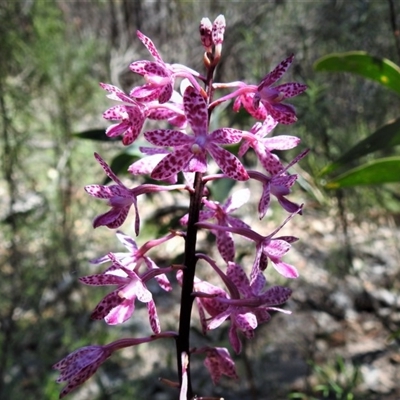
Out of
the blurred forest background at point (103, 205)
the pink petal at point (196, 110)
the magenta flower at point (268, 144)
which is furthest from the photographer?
the blurred forest background at point (103, 205)

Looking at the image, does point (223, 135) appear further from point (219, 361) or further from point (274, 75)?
point (219, 361)

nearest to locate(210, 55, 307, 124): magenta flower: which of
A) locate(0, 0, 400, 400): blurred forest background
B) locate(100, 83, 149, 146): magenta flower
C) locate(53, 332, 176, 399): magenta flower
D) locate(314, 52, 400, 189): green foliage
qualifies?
locate(100, 83, 149, 146): magenta flower

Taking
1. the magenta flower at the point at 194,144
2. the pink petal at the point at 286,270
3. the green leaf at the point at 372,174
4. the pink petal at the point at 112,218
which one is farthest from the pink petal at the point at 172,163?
the green leaf at the point at 372,174

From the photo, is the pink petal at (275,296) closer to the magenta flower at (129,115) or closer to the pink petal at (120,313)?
the pink petal at (120,313)

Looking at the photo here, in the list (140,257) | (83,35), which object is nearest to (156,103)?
(140,257)

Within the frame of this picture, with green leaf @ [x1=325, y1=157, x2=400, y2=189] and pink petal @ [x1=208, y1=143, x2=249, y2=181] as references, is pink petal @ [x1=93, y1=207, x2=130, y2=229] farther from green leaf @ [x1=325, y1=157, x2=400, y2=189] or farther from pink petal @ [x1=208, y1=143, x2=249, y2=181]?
green leaf @ [x1=325, y1=157, x2=400, y2=189]

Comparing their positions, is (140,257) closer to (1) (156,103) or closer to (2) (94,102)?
(1) (156,103)
